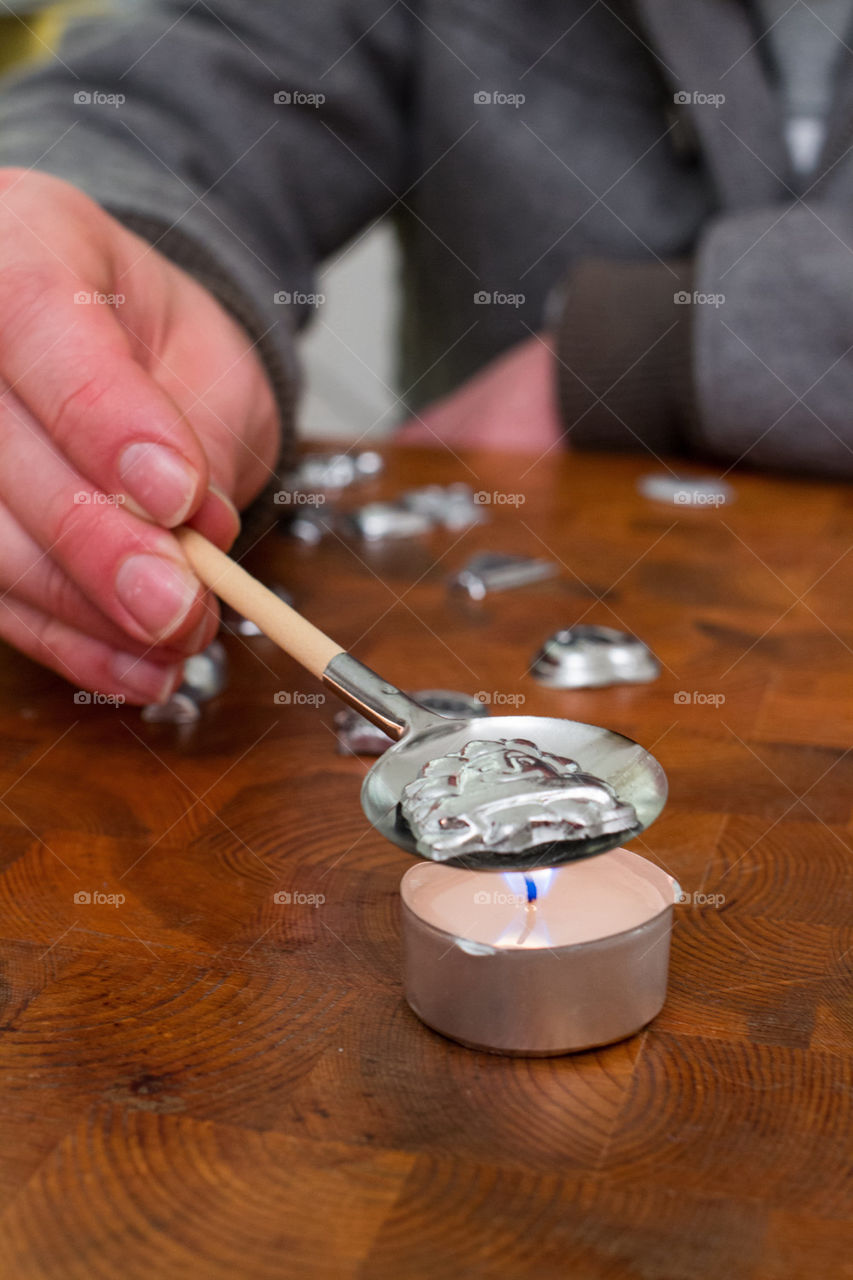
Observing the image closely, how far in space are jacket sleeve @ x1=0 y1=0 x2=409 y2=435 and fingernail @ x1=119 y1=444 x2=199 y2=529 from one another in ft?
1.00

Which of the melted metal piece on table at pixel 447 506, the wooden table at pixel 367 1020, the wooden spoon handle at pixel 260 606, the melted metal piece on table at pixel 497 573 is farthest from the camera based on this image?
the melted metal piece on table at pixel 447 506

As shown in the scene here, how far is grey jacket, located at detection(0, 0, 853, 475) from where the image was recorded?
92 cm

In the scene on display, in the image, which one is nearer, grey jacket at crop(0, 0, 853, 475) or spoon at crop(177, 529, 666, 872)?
spoon at crop(177, 529, 666, 872)

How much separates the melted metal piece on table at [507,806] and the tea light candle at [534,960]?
1 centimetres

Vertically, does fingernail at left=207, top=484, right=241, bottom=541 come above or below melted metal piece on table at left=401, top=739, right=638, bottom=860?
below

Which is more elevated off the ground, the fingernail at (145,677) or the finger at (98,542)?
the finger at (98,542)

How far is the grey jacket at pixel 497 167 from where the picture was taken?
0.92m

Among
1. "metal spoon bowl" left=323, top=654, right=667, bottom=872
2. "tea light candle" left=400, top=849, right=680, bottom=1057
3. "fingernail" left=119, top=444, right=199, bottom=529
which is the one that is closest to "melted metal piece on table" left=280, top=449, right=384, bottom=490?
"fingernail" left=119, top=444, right=199, bottom=529

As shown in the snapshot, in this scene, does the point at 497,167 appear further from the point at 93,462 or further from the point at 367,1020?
the point at 367,1020

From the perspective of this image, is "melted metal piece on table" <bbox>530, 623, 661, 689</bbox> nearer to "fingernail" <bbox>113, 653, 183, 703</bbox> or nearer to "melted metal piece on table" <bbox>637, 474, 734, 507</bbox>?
"fingernail" <bbox>113, 653, 183, 703</bbox>

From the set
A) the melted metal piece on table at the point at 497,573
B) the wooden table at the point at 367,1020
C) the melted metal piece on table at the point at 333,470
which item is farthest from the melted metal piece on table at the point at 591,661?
the melted metal piece on table at the point at 333,470

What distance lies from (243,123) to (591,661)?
0.72 m

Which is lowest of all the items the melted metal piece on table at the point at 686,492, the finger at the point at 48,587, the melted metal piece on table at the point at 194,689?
the melted metal piece on table at the point at 686,492

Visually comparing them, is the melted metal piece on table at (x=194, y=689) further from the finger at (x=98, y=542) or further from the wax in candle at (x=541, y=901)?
the wax in candle at (x=541, y=901)
